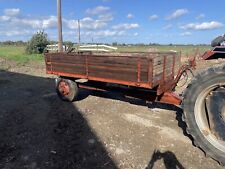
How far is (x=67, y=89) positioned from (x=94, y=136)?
7.84ft

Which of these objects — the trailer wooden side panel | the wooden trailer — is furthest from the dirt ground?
the trailer wooden side panel

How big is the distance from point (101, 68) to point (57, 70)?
1.64 meters

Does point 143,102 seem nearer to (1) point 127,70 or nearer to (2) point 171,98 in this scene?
(2) point 171,98

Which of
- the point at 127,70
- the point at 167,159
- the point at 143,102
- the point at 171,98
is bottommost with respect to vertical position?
the point at 167,159

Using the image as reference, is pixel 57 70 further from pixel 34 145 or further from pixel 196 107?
pixel 196 107

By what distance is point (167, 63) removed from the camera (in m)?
5.62

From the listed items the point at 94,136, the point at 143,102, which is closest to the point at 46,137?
the point at 94,136

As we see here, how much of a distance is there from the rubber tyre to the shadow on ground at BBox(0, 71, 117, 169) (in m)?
1.35

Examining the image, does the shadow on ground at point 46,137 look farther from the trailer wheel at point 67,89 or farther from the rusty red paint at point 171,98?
the rusty red paint at point 171,98

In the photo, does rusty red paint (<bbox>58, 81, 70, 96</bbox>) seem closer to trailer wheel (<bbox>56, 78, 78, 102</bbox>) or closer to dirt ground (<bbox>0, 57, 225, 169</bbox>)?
trailer wheel (<bbox>56, 78, 78, 102</bbox>)

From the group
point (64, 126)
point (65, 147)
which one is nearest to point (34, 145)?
point (65, 147)

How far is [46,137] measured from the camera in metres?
4.95

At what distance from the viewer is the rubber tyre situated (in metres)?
3.87

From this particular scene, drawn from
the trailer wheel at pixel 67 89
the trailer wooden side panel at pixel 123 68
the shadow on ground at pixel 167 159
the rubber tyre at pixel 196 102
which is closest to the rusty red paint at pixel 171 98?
the trailer wooden side panel at pixel 123 68
